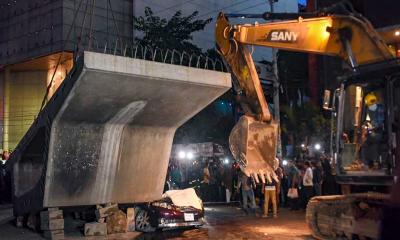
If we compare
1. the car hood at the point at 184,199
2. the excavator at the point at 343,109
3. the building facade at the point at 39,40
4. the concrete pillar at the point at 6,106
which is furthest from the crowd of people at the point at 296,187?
the concrete pillar at the point at 6,106

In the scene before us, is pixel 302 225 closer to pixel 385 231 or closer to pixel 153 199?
pixel 153 199

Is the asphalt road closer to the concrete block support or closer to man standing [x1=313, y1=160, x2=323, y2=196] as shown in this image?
the concrete block support

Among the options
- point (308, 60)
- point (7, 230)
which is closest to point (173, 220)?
point (7, 230)

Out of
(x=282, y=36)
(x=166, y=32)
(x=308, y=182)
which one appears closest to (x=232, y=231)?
(x=308, y=182)

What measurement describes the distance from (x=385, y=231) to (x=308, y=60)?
1238 inches

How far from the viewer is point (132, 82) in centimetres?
1136

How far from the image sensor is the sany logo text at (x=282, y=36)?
9.76 metres

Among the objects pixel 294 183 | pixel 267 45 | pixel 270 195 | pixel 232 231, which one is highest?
pixel 267 45

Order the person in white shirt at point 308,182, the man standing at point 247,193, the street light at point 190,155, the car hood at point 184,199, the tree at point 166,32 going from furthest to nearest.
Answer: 1. the tree at point 166,32
2. the street light at point 190,155
3. the man standing at point 247,193
4. the person in white shirt at point 308,182
5. the car hood at point 184,199

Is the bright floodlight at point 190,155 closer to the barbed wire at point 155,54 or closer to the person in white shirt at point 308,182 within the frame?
the barbed wire at point 155,54

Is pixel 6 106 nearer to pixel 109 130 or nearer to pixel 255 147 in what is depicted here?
pixel 109 130

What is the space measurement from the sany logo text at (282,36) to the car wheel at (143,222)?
6.42 m

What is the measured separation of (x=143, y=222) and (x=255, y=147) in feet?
18.1

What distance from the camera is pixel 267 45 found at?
973 cm
